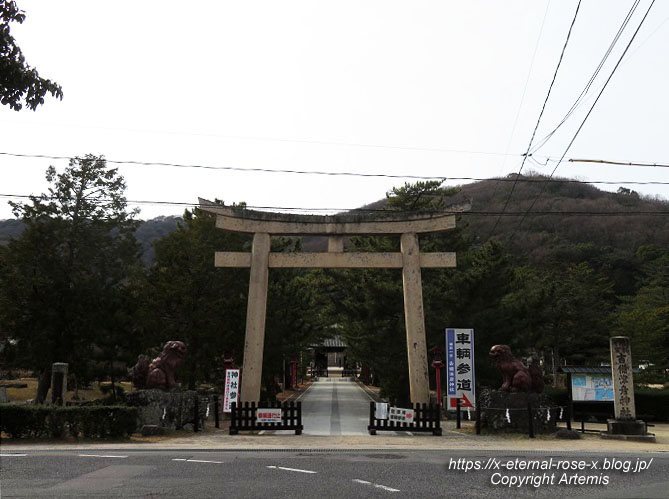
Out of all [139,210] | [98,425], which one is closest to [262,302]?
[98,425]

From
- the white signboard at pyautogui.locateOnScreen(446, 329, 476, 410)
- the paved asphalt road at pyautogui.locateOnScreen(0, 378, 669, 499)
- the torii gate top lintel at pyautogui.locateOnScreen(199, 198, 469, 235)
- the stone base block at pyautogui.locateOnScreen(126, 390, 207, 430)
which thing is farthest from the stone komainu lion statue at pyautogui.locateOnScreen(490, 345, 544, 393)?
the stone base block at pyautogui.locateOnScreen(126, 390, 207, 430)

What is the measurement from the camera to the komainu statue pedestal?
1443cm

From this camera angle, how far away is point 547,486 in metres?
7.01

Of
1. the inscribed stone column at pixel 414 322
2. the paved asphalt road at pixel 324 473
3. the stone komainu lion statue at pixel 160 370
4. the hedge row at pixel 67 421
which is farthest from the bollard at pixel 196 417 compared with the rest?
the inscribed stone column at pixel 414 322

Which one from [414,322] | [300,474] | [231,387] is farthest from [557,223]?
[300,474]

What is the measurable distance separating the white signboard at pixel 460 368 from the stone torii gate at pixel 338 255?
A: 3.60 ft

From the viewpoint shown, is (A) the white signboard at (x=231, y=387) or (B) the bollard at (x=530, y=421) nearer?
(B) the bollard at (x=530, y=421)

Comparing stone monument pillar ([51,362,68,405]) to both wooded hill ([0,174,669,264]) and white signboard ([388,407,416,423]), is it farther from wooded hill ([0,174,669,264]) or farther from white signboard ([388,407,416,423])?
wooded hill ([0,174,669,264])

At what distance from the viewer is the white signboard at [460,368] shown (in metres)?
15.9

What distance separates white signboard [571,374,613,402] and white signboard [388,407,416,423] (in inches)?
228

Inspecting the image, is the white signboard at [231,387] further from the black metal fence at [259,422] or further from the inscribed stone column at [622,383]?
the inscribed stone column at [622,383]

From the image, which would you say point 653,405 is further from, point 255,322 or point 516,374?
point 255,322

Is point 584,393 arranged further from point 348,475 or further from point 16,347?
point 16,347

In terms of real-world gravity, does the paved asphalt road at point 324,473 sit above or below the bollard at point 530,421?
below
